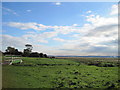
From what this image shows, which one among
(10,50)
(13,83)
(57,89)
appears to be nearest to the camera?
(57,89)

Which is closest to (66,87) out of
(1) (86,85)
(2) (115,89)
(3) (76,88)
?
(3) (76,88)

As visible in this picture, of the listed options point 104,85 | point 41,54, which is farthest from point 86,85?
point 41,54

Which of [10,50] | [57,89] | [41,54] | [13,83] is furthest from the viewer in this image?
[10,50]

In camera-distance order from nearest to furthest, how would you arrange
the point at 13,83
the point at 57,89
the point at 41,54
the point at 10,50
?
the point at 57,89 < the point at 13,83 < the point at 41,54 < the point at 10,50

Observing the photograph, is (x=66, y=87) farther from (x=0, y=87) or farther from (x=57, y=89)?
(x=0, y=87)

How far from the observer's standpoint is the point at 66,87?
41.8 feet

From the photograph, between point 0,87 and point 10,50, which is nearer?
point 0,87

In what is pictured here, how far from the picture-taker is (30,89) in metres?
12.2

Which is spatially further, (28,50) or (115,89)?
(28,50)

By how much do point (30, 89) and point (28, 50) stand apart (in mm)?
57966

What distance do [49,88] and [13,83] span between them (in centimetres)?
404

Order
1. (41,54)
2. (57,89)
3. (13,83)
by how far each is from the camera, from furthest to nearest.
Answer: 1. (41,54)
2. (13,83)
3. (57,89)

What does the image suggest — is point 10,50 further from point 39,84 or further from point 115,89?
point 115,89

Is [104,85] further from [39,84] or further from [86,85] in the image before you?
[39,84]
